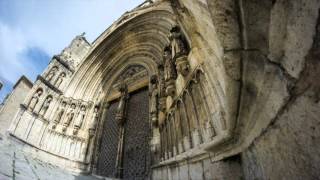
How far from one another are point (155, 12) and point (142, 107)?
2.59 meters

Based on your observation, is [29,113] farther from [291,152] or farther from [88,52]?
[291,152]

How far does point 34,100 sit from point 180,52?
493 cm

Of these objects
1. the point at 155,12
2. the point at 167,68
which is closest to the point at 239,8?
the point at 167,68

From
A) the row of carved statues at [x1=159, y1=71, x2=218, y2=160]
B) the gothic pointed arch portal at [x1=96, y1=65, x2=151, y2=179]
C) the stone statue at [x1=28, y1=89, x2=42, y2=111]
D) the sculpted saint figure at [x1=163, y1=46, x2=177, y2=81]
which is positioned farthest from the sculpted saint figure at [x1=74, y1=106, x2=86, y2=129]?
the sculpted saint figure at [x1=163, y1=46, x2=177, y2=81]

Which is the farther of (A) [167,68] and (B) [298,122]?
(A) [167,68]

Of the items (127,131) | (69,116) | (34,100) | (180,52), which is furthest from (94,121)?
(180,52)

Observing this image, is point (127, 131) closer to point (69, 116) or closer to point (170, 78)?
point (69, 116)

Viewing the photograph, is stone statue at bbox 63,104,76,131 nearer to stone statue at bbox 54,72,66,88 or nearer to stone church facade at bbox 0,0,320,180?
stone church facade at bbox 0,0,320,180

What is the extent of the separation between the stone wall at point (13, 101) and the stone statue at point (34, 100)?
302 mm

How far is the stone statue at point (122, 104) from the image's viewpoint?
556cm

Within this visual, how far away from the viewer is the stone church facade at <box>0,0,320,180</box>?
0.69m

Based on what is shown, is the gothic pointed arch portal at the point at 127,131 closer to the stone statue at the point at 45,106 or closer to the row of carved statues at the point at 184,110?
the row of carved statues at the point at 184,110

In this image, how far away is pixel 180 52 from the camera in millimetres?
2809

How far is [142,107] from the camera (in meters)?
5.52
